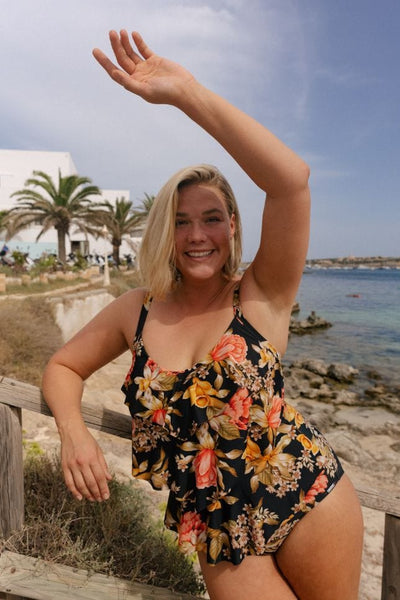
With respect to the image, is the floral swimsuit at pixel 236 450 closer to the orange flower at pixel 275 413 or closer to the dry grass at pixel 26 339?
the orange flower at pixel 275 413

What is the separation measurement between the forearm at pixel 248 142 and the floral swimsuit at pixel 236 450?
1.51ft

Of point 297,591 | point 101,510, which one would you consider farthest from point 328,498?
point 101,510

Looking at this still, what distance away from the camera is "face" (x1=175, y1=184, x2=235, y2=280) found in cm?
154

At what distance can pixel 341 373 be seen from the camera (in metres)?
14.8

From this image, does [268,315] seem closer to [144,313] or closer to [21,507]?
[144,313]

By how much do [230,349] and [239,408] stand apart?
0.18 meters

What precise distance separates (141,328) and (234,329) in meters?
0.39

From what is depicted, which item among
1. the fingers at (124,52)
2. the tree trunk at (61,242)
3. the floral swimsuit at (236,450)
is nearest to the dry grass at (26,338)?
the floral swimsuit at (236,450)

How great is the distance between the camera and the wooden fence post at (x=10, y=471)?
6.36 feet

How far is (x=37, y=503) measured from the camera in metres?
2.41

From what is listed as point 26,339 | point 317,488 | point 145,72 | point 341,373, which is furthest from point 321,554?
point 341,373

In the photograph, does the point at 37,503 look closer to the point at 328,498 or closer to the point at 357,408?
the point at 328,498

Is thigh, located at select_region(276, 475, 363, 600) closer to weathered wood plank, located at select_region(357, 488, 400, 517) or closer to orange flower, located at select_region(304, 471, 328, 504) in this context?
orange flower, located at select_region(304, 471, 328, 504)

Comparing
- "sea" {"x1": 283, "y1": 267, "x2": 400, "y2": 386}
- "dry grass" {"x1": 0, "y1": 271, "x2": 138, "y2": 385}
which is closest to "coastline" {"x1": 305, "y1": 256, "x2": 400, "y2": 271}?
"sea" {"x1": 283, "y1": 267, "x2": 400, "y2": 386}
